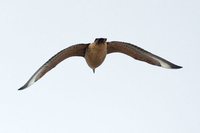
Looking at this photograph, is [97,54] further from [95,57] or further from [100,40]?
[100,40]

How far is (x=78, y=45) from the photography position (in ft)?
57.1

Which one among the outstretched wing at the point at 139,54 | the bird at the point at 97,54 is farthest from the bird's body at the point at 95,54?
the outstretched wing at the point at 139,54

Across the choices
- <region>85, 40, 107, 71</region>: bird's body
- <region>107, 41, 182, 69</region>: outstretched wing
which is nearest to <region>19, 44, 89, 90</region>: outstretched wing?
<region>85, 40, 107, 71</region>: bird's body

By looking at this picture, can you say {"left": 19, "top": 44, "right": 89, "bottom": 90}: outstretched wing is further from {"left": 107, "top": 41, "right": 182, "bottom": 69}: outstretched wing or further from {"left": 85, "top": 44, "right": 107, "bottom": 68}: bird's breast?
{"left": 107, "top": 41, "right": 182, "bottom": 69}: outstretched wing

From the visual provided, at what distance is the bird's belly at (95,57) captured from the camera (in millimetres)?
16719

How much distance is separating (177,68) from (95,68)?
2.67 metres

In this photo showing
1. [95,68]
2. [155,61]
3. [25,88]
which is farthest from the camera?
[155,61]

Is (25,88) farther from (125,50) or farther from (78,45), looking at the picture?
(125,50)

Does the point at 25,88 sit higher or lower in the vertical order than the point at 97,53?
lower

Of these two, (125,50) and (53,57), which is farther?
(125,50)

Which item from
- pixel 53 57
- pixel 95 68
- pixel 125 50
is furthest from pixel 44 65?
pixel 125 50

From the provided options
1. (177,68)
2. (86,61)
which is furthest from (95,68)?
(177,68)

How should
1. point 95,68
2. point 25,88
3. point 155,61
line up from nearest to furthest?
point 25,88 → point 95,68 → point 155,61

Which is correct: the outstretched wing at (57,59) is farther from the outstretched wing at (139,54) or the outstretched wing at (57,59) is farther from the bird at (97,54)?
the outstretched wing at (139,54)
